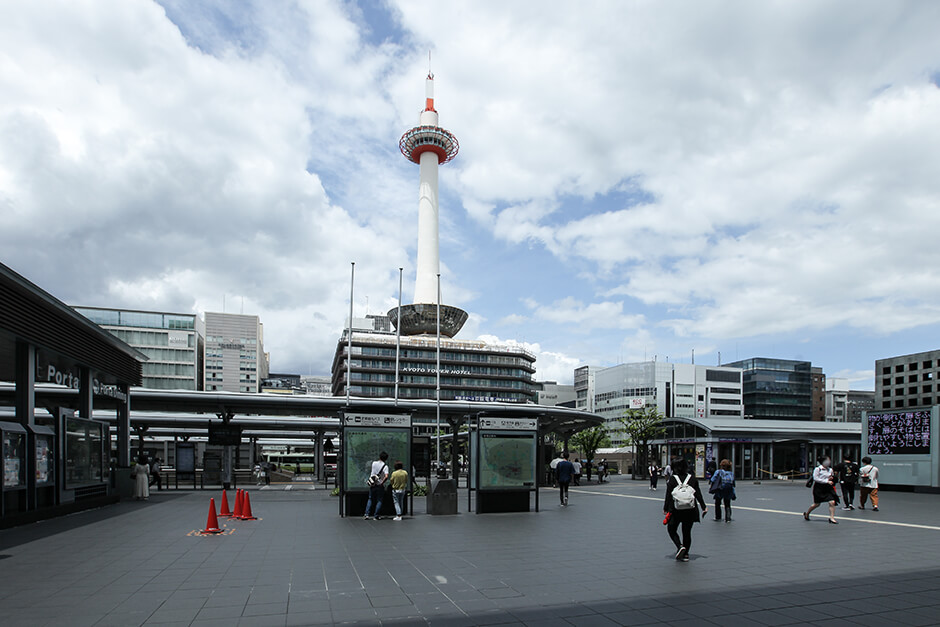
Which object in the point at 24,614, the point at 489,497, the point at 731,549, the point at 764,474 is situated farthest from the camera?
the point at 764,474

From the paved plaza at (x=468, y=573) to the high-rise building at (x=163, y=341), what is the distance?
96.5 meters

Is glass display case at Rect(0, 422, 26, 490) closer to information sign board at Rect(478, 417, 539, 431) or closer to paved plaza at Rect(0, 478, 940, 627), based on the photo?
paved plaza at Rect(0, 478, 940, 627)

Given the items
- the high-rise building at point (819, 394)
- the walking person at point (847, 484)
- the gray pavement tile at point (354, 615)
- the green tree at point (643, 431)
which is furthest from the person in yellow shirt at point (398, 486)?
the high-rise building at point (819, 394)

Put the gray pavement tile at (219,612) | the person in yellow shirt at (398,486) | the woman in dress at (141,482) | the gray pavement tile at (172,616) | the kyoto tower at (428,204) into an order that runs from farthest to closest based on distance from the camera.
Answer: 1. the kyoto tower at (428,204)
2. the woman in dress at (141,482)
3. the person in yellow shirt at (398,486)
4. the gray pavement tile at (219,612)
5. the gray pavement tile at (172,616)

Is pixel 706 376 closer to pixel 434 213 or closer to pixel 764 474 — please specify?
pixel 434 213

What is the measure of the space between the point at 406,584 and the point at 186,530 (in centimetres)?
778

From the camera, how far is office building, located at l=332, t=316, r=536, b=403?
4358 inches

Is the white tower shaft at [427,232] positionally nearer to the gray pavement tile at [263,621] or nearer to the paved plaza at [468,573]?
the paved plaza at [468,573]

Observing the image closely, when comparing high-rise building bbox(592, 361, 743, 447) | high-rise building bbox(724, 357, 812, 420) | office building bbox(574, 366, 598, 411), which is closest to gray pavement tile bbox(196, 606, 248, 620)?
high-rise building bbox(592, 361, 743, 447)

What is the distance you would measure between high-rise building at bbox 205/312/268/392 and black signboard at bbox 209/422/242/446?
114 metres

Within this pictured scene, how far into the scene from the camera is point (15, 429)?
1348cm

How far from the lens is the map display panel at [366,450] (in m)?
16.5

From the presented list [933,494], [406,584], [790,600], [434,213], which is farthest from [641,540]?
[434,213]

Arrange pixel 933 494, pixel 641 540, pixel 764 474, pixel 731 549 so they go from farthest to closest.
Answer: pixel 764 474 < pixel 933 494 < pixel 641 540 < pixel 731 549
